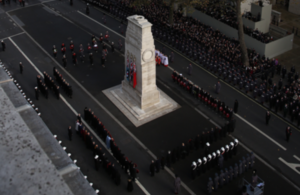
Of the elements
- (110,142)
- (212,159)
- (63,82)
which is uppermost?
(63,82)

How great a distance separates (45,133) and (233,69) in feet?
82.9

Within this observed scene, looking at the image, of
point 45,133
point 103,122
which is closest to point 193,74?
point 103,122

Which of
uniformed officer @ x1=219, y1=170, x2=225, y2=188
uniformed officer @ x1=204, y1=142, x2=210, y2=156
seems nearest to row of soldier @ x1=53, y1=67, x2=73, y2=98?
uniformed officer @ x1=204, y1=142, x2=210, y2=156

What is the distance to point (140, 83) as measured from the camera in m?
29.2

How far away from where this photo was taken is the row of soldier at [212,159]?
77.7ft

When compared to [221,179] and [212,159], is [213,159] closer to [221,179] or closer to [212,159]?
[212,159]

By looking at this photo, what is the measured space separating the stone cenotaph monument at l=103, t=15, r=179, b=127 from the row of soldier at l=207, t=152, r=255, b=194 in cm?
813

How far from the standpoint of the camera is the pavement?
23.9 metres

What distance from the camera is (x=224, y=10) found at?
147 ft

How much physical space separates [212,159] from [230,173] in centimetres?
155

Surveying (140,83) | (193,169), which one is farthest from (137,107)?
(193,169)

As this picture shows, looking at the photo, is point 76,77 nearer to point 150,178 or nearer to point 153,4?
point 150,178

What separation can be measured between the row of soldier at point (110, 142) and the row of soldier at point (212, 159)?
12.2 ft

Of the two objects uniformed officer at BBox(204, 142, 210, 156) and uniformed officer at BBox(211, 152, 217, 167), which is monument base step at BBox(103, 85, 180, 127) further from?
uniformed officer at BBox(211, 152, 217, 167)
